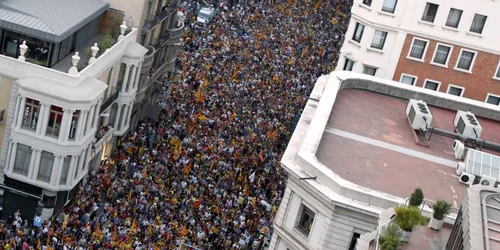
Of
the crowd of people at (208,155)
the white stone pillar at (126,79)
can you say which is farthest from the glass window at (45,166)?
the white stone pillar at (126,79)

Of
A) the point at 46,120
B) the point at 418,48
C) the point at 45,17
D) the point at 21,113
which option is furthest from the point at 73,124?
the point at 418,48

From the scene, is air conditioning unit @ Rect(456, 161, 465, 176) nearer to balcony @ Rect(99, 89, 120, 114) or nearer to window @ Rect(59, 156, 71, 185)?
window @ Rect(59, 156, 71, 185)

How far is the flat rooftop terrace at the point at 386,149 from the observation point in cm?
4931

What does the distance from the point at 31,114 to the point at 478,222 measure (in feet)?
116

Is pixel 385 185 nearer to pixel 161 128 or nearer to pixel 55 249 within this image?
pixel 55 249

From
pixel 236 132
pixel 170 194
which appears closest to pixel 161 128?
pixel 236 132

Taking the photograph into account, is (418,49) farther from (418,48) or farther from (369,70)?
(369,70)

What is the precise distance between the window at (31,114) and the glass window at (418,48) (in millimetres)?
28258

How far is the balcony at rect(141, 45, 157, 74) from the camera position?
244ft

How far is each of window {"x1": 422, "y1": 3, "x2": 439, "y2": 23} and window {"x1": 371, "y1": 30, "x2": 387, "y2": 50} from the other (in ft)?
10.4

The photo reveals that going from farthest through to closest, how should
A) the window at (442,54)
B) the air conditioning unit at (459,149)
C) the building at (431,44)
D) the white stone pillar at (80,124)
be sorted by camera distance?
the window at (442,54) → the building at (431,44) → the white stone pillar at (80,124) → the air conditioning unit at (459,149)

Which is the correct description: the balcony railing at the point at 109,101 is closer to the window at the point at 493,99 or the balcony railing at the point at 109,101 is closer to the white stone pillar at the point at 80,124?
the white stone pillar at the point at 80,124

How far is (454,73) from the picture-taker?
235ft

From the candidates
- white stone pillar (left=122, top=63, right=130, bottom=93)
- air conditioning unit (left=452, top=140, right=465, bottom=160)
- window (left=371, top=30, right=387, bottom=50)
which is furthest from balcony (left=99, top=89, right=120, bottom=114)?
air conditioning unit (left=452, top=140, right=465, bottom=160)
